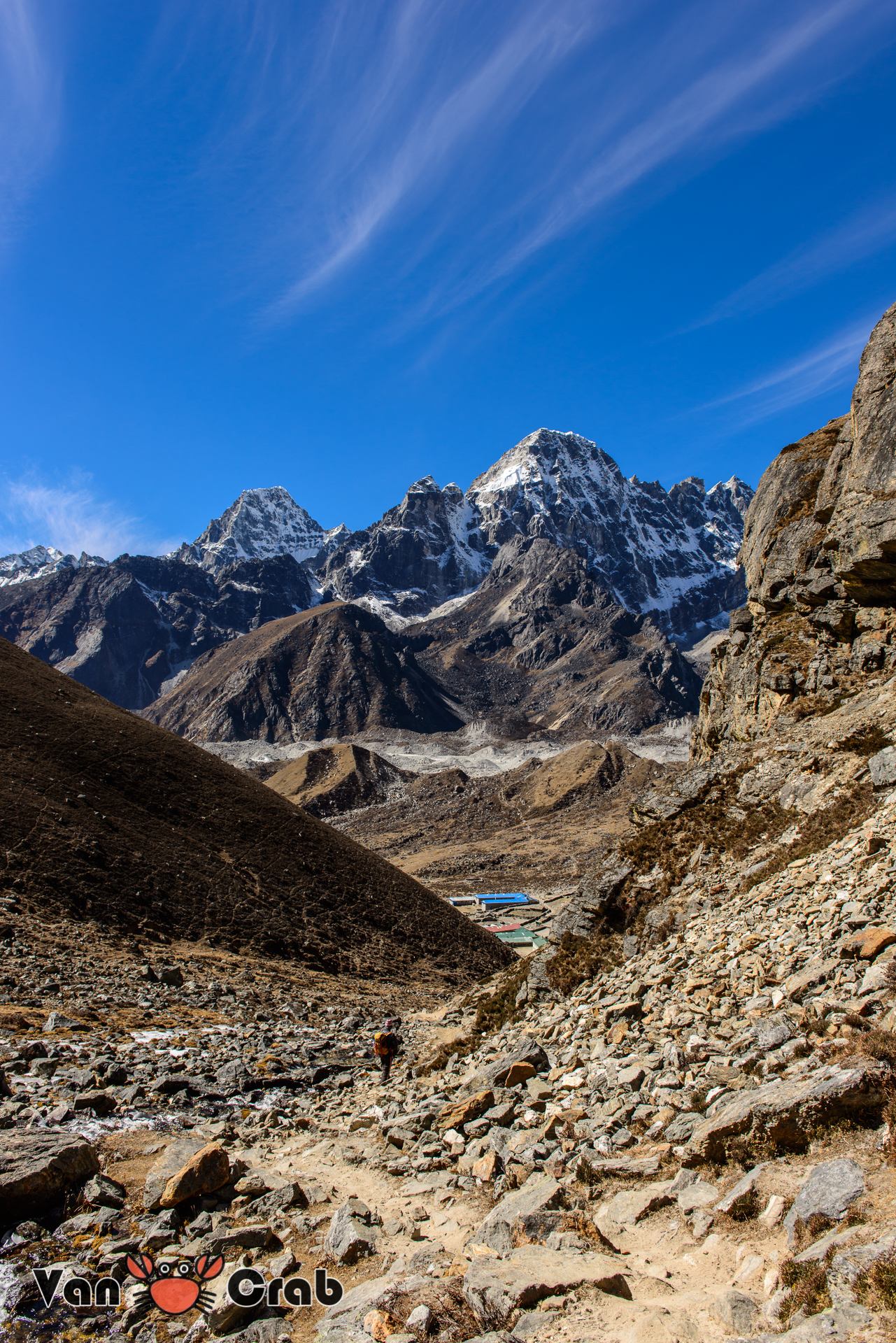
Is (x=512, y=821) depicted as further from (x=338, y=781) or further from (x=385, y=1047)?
(x=385, y=1047)

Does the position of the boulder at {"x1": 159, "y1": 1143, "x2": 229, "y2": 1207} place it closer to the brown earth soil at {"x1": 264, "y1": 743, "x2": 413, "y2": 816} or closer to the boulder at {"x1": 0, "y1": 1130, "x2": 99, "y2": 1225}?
the boulder at {"x1": 0, "y1": 1130, "x2": 99, "y2": 1225}

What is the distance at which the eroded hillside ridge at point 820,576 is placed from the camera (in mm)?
16312

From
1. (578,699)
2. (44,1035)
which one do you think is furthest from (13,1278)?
(578,699)

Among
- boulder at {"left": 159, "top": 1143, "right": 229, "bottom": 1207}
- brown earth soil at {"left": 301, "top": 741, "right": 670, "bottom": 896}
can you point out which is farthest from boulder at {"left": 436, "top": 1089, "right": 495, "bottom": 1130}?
brown earth soil at {"left": 301, "top": 741, "right": 670, "bottom": 896}

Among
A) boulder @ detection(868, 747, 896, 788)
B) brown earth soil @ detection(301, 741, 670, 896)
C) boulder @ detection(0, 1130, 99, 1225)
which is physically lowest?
brown earth soil @ detection(301, 741, 670, 896)

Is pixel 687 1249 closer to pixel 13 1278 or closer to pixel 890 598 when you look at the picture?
pixel 13 1278

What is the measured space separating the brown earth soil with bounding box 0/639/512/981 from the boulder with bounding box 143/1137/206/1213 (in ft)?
46.8

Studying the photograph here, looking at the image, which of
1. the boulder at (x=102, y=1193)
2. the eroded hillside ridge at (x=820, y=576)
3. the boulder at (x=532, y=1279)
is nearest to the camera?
→ the boulder at (x=532, y=1279)

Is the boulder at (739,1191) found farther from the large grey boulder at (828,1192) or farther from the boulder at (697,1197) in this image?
the large grey boulder at (828,1192)

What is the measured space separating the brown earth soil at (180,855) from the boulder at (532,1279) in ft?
61.5

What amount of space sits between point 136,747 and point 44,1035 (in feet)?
70.3

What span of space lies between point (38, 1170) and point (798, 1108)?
6.55 m

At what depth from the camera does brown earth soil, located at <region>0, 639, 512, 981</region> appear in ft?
72.3

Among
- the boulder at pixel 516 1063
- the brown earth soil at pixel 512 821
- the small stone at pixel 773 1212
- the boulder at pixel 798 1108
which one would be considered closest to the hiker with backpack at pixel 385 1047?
the boulder at pixel 516 1063
